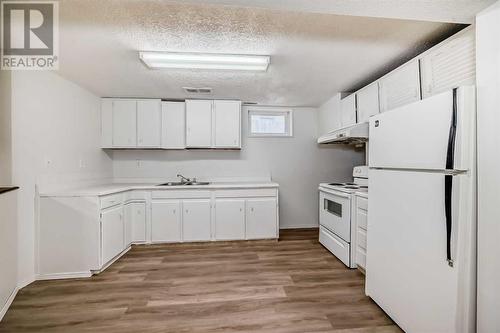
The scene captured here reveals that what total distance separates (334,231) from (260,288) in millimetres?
1317

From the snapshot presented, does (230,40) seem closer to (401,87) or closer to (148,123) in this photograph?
(401,87)

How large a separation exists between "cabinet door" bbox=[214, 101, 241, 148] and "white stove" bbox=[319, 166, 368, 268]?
1.65 meters

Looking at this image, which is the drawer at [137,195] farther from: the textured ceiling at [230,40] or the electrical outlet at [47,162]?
the textured ceiling at [230,40]

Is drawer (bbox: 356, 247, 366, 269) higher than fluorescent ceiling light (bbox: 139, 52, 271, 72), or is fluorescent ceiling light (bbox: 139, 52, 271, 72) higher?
fluorescent ceiling light (bbox: 139, 52, 271, 72)

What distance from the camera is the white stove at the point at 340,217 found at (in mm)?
2553

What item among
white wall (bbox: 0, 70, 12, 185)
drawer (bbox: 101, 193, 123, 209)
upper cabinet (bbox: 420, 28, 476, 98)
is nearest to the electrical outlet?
white wall (bbox: 0, 70, 12, 185)

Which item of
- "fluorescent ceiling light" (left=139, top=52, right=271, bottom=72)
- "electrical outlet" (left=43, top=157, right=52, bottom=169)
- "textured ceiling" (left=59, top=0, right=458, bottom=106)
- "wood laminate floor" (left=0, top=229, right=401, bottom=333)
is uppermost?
"textured ceiling" (left=59, top=0, right=458, bottom=106)

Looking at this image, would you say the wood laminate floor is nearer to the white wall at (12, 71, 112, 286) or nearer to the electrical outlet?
the white wall at (12, 71, 112, 286)

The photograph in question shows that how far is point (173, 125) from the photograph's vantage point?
11.9ft

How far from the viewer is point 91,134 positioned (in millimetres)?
3230

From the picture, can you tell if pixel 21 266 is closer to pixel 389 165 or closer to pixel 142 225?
pixel 142 225

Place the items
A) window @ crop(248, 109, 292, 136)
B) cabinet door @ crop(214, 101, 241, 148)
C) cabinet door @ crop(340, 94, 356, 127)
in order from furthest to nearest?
window @ crop(248, 109, 292, 136)
cabinet door @ crop(214, 101, 241, 148)
cabinet door @ crop(340, 94, 356, 127)

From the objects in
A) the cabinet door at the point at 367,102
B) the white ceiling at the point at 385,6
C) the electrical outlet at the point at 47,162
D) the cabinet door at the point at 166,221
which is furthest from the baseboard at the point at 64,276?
the cabinet door at the point at 367,102

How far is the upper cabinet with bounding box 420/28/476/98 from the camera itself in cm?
148
